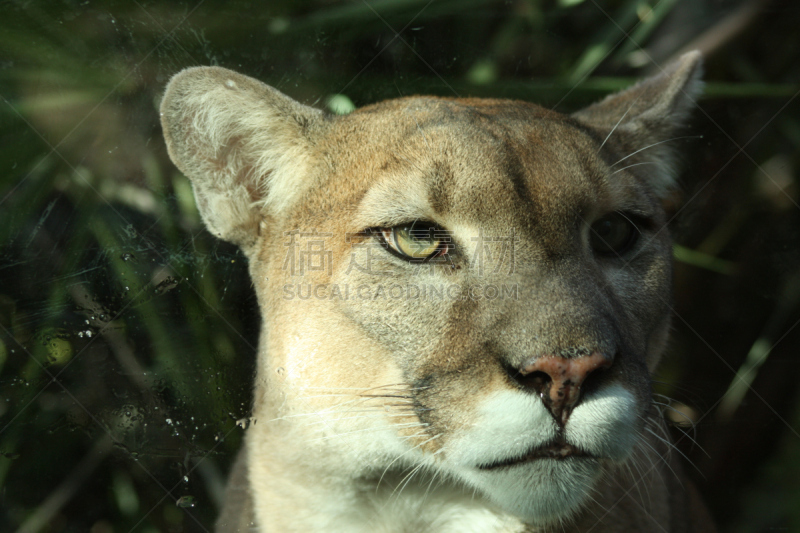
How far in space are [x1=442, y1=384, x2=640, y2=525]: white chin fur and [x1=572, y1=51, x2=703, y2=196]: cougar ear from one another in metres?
1.18

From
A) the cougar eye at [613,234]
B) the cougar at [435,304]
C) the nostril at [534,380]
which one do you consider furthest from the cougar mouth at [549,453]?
the cougar eye at [613,234]

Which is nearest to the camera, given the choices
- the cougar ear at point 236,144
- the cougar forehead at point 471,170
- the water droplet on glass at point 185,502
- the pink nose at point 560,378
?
the pink nose at point 560,378

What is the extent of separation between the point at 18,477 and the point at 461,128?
2041 mm

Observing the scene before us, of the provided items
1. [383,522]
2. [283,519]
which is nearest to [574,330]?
[383,522]

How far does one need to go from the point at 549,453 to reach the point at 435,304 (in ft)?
1.71

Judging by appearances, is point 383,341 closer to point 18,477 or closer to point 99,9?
point 18,477

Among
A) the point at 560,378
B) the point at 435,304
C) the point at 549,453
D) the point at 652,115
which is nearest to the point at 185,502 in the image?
the point at 435,304

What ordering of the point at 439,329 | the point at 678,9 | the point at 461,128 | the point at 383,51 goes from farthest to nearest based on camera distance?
the point at 678,9 < the point at 383,51 < the point at 461,128 < the point at 439,329

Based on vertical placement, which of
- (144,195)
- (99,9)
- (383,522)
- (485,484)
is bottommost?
(383,522)

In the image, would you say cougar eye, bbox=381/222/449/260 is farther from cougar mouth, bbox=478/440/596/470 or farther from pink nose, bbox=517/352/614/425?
cougar mouth, bbox=478/440/596/470

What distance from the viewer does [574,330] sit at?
161 cm

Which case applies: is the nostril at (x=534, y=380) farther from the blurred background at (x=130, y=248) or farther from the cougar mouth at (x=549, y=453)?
the blurred background at (x=130, y=248)

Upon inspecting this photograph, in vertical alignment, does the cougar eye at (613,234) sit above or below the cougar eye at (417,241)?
below

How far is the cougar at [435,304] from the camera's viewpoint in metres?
1.65
